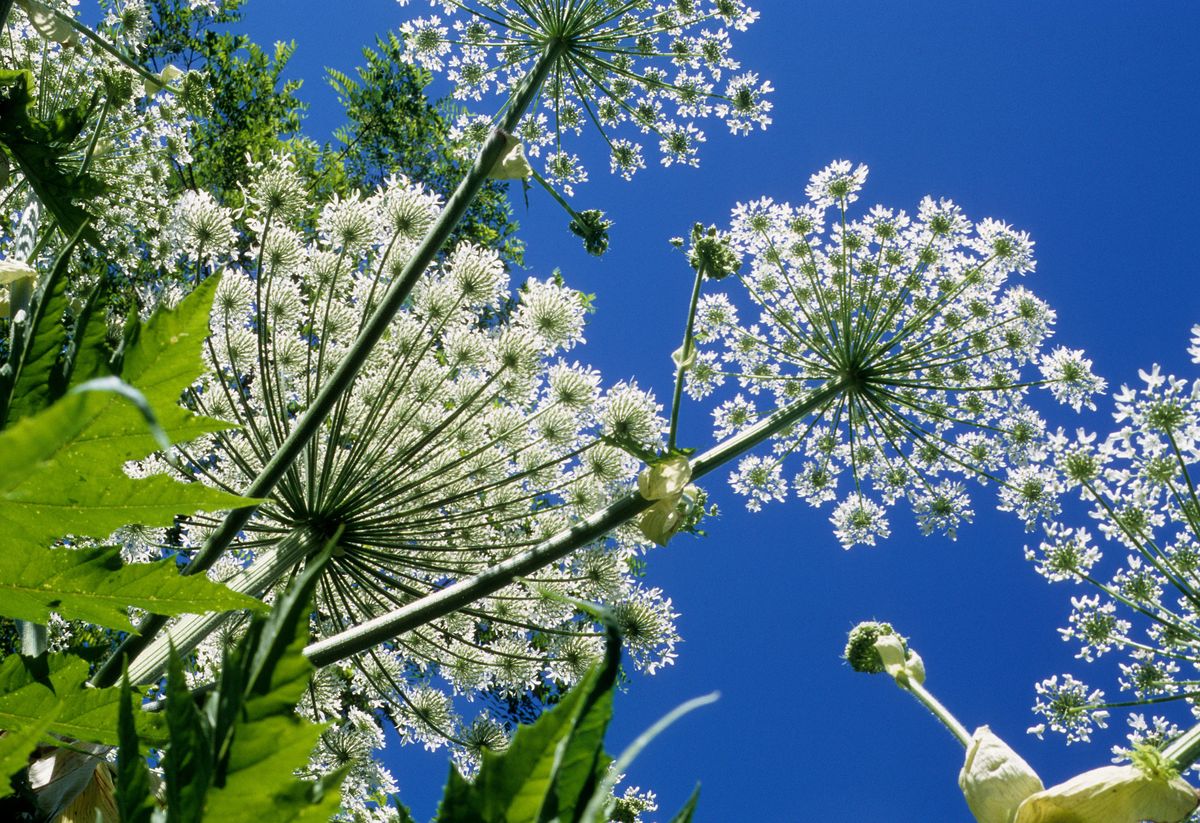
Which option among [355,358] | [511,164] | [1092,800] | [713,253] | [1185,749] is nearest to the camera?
[1092,800]

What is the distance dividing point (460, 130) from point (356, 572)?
6.38m

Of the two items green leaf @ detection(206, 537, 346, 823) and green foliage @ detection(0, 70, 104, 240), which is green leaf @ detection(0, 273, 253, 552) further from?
green foliage @ detection(0, 70, 104, 240)

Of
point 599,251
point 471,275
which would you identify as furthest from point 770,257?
point 471,275

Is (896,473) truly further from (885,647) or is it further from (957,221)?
(885,647)

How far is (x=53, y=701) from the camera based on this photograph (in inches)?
64.7

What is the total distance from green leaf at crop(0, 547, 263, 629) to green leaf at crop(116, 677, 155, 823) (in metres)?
0.53

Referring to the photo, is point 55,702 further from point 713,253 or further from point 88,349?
point 713,253

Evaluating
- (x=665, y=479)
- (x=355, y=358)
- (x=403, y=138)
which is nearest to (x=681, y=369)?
(x=665, y=479)

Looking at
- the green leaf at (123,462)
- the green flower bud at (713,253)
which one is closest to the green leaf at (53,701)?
the green leaf at (123,462)

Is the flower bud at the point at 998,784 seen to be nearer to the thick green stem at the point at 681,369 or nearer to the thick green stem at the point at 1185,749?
the thick green stem at the point at 1185,749

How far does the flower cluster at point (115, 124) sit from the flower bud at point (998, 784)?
7647 millimetres

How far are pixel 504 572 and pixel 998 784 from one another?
115 inches

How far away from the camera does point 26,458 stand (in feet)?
1.55

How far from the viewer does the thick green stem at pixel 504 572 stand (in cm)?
391
